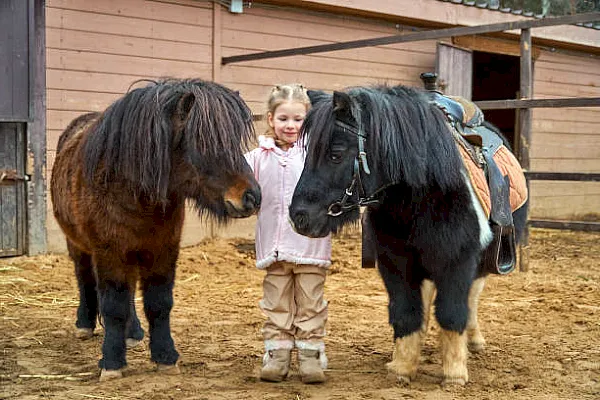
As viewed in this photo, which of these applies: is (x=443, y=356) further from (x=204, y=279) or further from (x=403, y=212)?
(x=204, y=279)

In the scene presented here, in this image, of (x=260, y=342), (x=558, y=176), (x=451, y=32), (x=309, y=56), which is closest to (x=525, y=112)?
(x=558, y=176)

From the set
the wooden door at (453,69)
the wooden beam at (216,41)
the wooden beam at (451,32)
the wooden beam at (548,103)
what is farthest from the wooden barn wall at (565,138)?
the wooden beam at (216,41)

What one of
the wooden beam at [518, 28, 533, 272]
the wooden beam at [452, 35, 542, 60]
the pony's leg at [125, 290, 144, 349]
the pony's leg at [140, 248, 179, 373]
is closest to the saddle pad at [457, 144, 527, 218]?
the pony's leg at [140, 248, 179, 373]

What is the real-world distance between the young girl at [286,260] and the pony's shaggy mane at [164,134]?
253 mm

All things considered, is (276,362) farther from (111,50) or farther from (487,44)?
(487,44)

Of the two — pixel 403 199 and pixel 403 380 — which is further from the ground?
pixel 403 199

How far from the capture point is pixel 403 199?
11.2 feet

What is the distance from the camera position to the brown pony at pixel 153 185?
3381 mm

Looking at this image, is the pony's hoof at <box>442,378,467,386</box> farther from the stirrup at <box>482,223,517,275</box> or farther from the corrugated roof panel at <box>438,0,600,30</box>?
the corrugated roof panel at <box>438,0,600,30</box>

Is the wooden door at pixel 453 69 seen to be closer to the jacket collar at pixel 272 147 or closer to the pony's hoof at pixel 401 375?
the jacket collar at pixel 272 147

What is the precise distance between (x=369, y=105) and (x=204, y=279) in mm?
3882

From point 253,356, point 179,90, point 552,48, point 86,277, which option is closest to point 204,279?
point 86,277

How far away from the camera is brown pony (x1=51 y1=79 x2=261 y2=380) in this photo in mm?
3381

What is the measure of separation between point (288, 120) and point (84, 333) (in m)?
2.00
